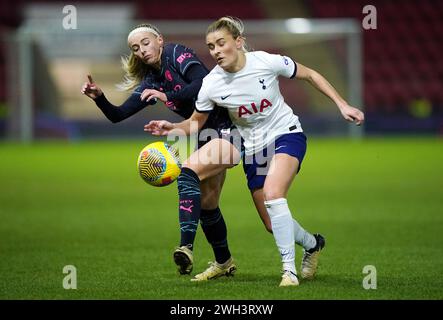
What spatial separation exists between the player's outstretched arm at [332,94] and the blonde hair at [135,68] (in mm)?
1135

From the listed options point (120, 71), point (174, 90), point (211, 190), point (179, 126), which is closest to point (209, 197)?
point (211, 190)

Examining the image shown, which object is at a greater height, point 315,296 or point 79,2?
point 79,2

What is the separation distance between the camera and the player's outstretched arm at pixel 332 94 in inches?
231

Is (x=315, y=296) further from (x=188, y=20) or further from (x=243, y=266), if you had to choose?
(x=188, y=20)

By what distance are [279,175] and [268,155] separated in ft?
1.06

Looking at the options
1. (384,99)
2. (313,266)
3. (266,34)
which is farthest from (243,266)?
(384,99)

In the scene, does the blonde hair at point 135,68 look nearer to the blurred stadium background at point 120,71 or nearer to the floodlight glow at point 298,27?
the blurred stadium background at point 120,71

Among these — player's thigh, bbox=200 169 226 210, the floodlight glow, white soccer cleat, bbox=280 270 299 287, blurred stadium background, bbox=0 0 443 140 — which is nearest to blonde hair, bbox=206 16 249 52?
player's thigh, bbox=200 169 226 210

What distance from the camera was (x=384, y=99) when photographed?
1054 inches

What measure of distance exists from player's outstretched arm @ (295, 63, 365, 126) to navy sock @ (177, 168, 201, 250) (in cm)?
105

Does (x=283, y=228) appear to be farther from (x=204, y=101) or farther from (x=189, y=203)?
(x=204, y=101)

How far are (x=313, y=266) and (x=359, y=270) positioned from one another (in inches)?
20.6

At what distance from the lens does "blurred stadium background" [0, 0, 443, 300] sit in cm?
661

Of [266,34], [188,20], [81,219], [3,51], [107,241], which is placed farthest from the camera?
[188,20]
